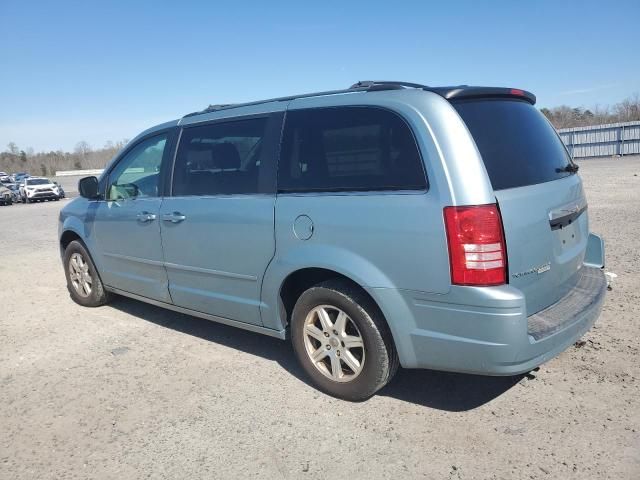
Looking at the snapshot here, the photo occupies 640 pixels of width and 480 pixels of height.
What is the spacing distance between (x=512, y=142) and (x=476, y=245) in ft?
2.73

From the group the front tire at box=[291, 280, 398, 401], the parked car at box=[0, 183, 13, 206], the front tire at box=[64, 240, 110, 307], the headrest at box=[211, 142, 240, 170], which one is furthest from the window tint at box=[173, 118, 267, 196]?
the parked car at box=[0, 183, 13, 206]

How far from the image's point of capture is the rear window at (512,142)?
2.87 metres

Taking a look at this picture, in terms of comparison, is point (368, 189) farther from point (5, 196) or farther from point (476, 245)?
point (5, 196)

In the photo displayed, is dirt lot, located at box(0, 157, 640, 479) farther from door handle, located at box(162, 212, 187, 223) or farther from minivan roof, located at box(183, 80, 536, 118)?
minivan roof, located at box(183, 80, 536, 118)

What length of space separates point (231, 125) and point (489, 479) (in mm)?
2930

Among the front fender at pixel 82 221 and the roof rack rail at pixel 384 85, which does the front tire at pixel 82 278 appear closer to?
the front fender at pixel 82 221

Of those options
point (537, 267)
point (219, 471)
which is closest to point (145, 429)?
point (219, 471)

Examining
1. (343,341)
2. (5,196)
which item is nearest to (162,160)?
(343,341)

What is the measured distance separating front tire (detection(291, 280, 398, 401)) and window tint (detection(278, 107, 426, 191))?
67 cm

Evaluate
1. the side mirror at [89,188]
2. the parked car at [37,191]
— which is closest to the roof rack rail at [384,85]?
the side mirror at [89,188]

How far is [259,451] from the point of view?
2.83 metres

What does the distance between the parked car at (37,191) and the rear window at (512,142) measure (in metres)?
32.0

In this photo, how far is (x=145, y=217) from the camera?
14.6 ft

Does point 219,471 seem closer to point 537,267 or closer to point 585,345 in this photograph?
point 537,267
